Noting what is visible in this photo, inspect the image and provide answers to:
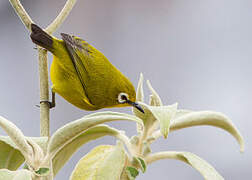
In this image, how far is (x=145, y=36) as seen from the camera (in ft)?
7.17

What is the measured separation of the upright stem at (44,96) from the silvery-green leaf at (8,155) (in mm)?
36

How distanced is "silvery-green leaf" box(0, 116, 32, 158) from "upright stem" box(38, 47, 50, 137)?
2.6 inches

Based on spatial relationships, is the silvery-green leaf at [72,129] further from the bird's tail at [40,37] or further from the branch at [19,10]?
the bird's tail at [40,37]

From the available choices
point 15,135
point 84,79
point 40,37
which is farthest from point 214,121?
point 84,79

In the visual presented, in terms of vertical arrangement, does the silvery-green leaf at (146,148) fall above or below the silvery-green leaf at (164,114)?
below

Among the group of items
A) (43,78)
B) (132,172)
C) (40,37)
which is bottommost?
(132,172)

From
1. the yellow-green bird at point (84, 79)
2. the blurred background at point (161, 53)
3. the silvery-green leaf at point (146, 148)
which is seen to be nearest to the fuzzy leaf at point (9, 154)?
the silvery-green leaf at point (146, 148)

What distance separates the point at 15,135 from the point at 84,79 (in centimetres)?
66

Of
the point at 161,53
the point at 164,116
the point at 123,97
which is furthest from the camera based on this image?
the point at 161,53

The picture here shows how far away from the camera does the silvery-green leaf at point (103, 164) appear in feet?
1.28

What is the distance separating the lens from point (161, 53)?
2.16 metres

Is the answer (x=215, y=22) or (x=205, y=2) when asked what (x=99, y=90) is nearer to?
(x=215, y=22)

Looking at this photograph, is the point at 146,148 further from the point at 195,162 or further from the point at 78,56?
the point at 78,56

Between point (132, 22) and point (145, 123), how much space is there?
1814 mm
